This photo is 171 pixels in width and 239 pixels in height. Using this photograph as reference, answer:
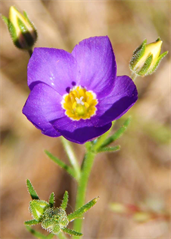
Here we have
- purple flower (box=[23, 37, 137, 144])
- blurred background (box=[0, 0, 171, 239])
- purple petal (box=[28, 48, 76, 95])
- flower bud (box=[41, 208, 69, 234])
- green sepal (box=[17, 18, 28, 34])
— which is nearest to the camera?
flower bud (box=[41, 208, 69, 234])

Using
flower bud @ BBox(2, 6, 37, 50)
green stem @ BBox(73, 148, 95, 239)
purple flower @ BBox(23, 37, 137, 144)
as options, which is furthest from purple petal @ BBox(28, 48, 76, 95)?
green stem @ BBox(73, 148, 95, 239)

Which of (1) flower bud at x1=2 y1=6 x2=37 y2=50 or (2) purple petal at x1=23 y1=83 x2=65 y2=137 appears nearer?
(2) purple petal at x1=23 y1=83 x2=65 y2=137

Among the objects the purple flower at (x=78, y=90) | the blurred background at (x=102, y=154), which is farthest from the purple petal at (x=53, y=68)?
the blurred background at (x=102, y=154)

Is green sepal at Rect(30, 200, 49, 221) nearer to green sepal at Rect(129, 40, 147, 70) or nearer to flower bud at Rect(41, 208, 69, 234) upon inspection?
flower bud at Rect(41, 208, 69, 234)

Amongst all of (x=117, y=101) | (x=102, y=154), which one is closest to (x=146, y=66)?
(x=117, y=101)

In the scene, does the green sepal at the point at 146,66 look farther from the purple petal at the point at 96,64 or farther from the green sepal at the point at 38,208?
the green sepal at the point at 38,208

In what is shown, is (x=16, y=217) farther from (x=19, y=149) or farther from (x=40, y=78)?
(x=40, y=78)
